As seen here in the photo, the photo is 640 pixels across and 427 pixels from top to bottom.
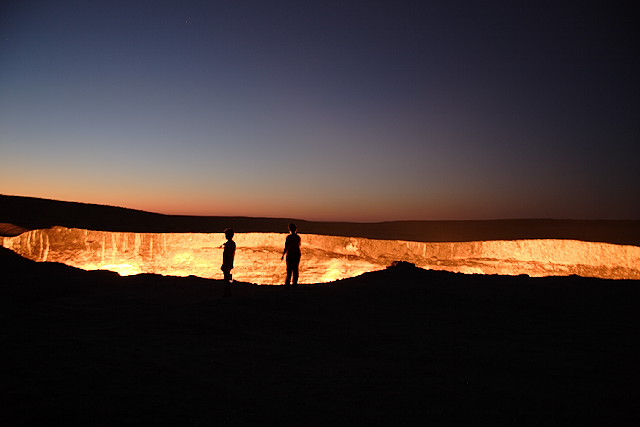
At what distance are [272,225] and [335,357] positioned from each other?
30.9 m

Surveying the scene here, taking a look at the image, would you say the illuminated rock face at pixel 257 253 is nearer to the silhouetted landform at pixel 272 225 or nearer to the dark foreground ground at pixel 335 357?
the silhouetted landform at pixel 272 225

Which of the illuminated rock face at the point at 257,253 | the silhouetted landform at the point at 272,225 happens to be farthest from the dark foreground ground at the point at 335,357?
the silhouetted landform at the point at 272,225

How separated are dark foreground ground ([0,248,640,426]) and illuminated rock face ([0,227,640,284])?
1051 centimetres

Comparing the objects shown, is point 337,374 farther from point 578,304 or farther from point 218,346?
point 578,304

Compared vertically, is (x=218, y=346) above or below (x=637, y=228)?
below

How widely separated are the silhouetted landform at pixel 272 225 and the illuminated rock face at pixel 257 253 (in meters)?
5.35

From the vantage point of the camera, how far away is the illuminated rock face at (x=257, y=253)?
18.0 meters

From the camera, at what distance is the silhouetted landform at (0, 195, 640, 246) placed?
26266mm

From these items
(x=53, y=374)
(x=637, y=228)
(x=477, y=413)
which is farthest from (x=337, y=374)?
(x=637, y=228)

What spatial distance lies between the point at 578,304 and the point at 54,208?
3832cm

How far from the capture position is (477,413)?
2.89 meters

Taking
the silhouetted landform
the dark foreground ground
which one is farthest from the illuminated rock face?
the dark foreground ground

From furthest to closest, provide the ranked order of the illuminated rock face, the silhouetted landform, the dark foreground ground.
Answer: the silhouetted landform → the illuminated rock face → the dark foreground ground

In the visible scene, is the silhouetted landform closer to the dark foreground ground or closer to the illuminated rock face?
the illuminated rock face
